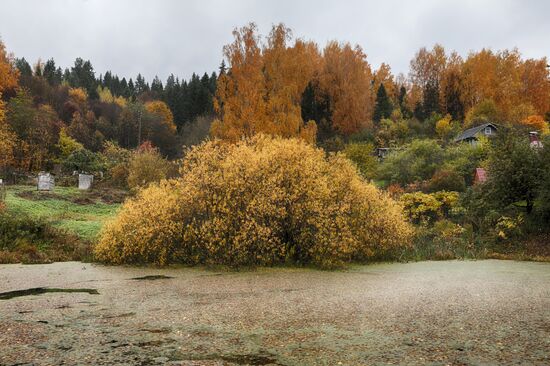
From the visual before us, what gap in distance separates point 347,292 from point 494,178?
14743mm

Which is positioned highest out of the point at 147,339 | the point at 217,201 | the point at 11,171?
the point at 11,171

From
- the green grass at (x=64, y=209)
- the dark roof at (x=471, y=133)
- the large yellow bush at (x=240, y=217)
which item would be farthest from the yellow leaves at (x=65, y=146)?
the large yellow bush at (x=240, y=217)

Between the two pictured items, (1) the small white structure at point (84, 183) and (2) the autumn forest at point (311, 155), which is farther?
(1) the small white structure at point (84, 183)

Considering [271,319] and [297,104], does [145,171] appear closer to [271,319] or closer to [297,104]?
[297,104]

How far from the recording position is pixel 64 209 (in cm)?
2231

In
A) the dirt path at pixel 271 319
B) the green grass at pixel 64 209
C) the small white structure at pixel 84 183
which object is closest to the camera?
the dirt path at pixel 271 319

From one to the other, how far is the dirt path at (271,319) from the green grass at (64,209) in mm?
7185

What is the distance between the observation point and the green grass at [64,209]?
1702 centimetres

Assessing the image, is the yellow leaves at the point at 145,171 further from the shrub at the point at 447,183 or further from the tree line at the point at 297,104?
the shrub at the point at 447,183

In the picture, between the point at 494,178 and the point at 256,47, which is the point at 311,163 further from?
the point at 256,47

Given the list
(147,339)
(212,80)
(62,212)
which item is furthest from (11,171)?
(212,80)

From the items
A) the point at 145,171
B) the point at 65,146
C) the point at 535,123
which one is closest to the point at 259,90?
the point at 145,171

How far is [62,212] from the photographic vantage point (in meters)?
21.0

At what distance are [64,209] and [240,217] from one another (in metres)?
14.2
